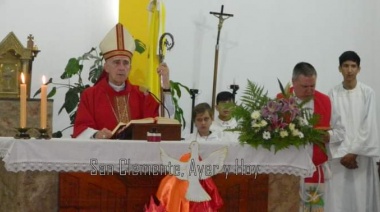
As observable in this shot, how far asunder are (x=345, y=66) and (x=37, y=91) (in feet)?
10.8

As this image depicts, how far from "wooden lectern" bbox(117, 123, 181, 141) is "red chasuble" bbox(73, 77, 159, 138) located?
531 mm

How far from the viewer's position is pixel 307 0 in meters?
7.82

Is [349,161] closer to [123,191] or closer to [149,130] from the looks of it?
[149,130]

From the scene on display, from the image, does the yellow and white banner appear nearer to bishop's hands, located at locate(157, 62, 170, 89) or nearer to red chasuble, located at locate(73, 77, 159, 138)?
red chasuble, located at locate(73, 77, 159, 138)

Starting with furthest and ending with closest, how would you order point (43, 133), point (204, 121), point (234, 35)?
point (234, 35) → point (204, 121) → point (43, 133)

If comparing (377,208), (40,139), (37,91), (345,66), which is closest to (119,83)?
(40,139)

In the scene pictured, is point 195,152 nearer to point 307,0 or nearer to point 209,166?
point 209,166

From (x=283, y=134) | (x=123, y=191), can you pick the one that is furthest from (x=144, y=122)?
(x=283, y=134)

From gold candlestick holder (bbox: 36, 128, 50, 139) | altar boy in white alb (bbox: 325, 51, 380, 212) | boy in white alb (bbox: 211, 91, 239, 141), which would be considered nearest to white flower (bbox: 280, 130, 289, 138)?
gold candlestick holder (bbox: 36, 128, 50, 139)

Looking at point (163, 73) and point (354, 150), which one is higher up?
point (163, 73)

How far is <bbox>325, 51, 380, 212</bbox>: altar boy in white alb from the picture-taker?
6.65 m

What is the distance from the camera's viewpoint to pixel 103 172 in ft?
11.7

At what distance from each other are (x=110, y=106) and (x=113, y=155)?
1011 mm

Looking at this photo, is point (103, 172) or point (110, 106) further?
point (110, 106)
